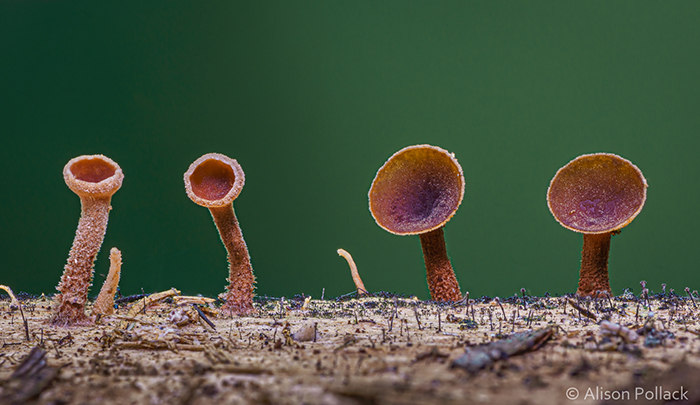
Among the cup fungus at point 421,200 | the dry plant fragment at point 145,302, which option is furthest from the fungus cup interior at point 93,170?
the cup fungus at point 421,200

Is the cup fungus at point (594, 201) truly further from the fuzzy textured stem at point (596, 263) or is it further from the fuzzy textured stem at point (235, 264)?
the fuzzy textured stem at point (235, 264)

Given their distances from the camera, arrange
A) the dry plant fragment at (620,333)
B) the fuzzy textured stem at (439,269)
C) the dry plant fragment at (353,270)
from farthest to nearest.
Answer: the dry plant fragment at (353,270) → the fuzzy textured stem at (439,269) → the dry plant fragment at (620,333)

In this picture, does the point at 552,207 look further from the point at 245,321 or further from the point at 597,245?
the point at 245,321

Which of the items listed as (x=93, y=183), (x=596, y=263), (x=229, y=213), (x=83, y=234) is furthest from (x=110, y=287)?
(x=596, y=263)

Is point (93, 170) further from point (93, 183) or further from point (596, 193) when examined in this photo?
point (596, 193)

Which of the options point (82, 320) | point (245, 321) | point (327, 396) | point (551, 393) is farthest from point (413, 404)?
point (82, 320)

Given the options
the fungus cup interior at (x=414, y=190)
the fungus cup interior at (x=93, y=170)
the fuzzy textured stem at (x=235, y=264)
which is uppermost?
the fungus cup interior at (x=414, y=190)
